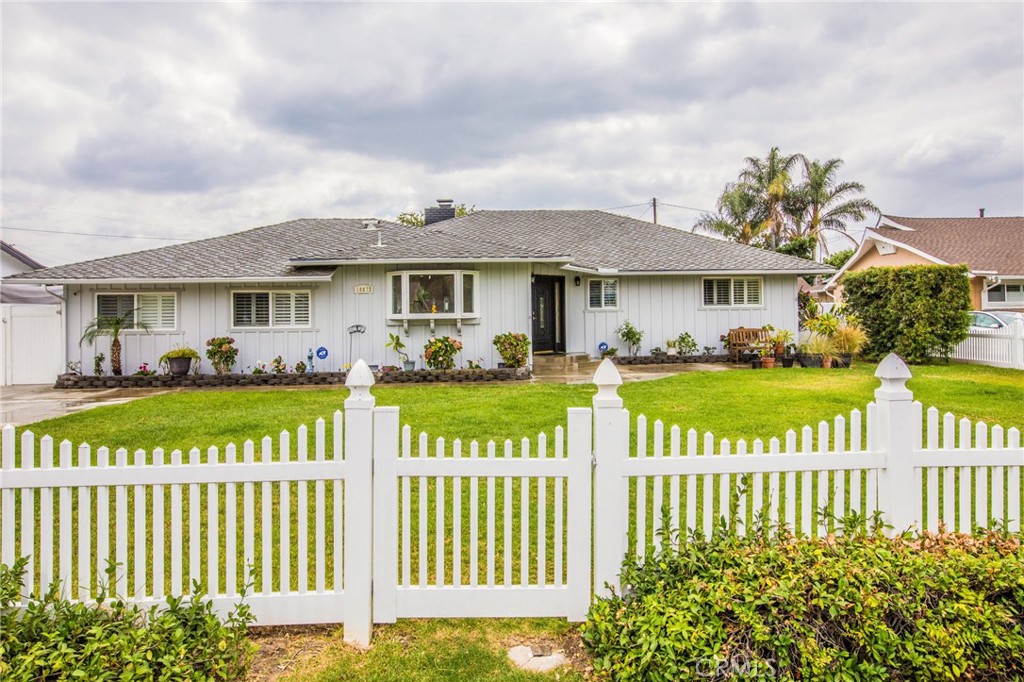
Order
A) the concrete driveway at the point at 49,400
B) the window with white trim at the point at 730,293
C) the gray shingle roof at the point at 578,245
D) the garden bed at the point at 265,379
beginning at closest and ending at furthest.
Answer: the concrete driveway at the point at 49,400 → the garden bed at the point at 265,379 → the gray shingle roof at the point at 578,245 → the window with white trim at the point at 730,293

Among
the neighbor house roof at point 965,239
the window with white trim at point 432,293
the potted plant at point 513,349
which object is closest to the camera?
the potted plant at point 513,349

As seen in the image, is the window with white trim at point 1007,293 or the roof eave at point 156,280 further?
the window with white trim at point 1007,293

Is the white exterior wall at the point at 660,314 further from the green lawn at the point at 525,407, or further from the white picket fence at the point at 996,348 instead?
the green lawn at the point at 525,407

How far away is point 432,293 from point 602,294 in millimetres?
5185

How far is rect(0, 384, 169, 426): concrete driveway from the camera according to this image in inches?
352

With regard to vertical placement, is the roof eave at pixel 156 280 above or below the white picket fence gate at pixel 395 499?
above

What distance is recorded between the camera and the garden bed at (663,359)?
1546 centimetres

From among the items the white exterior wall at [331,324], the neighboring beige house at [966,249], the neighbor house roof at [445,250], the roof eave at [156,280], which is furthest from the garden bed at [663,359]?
the neighboring beige house at [966,249]

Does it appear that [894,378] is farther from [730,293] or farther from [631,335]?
[730,293]

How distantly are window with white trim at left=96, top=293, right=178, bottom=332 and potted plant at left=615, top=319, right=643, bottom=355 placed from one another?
1083cm

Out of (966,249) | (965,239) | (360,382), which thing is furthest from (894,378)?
(965,239)

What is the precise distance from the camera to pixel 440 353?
1268cm

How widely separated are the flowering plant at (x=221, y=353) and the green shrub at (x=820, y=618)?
39.6 feet

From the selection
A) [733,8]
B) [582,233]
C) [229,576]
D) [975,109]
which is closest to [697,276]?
[582,233]
